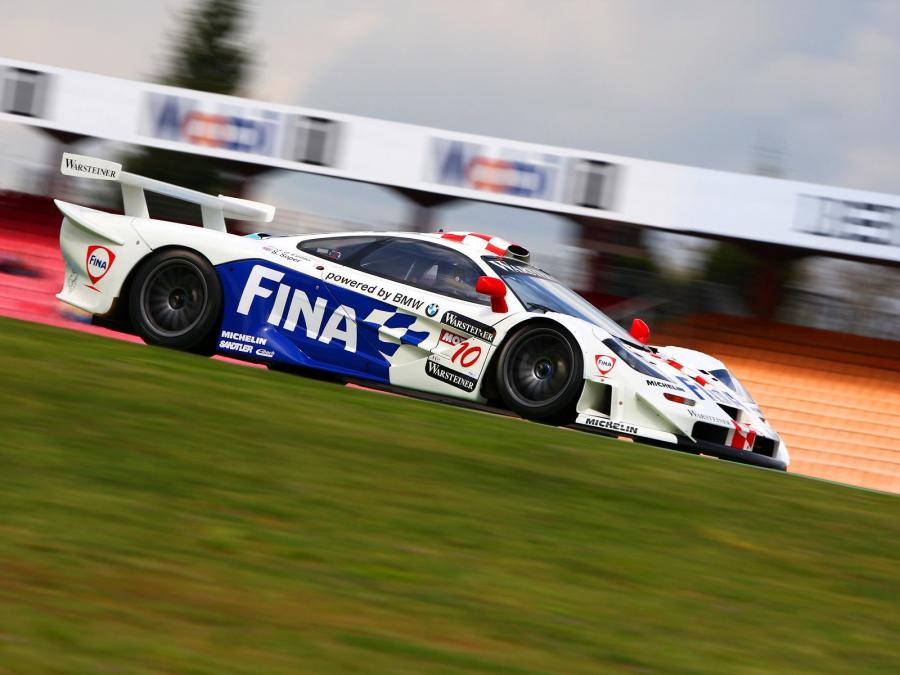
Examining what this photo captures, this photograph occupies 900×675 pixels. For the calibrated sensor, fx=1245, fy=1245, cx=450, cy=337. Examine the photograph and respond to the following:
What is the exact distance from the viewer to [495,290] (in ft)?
25.7

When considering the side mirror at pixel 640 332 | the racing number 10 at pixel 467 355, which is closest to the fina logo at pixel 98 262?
the racing number 10 at pixel 467 355

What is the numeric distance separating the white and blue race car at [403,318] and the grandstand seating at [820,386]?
980 cm

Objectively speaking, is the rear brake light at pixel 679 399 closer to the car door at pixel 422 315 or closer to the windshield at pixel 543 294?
the windshield at pixel 543 294

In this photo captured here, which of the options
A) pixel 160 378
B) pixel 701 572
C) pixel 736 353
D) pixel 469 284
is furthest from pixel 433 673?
pixel 736 353

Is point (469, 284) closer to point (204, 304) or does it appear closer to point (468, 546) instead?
point (204, 304)

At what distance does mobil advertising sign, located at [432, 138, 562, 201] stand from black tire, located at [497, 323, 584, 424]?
1454 cm

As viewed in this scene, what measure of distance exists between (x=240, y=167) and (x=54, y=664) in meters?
22.4

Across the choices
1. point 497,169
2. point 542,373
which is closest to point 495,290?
point 542,373

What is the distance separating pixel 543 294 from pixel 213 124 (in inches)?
658

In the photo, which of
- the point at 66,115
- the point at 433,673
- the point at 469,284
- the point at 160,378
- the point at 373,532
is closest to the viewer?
the point at 433,673

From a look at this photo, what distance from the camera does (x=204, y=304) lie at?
8.58 metres

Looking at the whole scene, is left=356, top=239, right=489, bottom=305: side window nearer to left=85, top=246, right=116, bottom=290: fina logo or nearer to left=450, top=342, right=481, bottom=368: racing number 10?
left=450, top=342, right=481, bottom=368: racing number 10

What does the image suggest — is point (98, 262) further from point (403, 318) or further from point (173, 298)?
point (403, 318)

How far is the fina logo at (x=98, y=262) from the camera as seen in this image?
891cm
